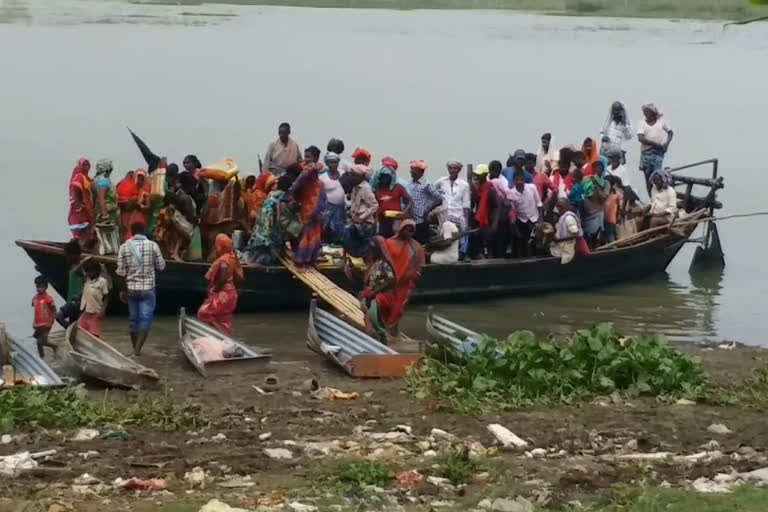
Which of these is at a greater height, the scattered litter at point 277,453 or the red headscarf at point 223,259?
the red headscarf at point 223,259

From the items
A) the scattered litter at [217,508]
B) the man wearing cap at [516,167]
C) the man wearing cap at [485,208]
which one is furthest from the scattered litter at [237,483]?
the man wearing cap at [516,167]

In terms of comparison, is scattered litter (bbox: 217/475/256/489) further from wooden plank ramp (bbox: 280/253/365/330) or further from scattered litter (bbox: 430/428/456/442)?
wooden plank ramp (bbox: 280/253/365/330)

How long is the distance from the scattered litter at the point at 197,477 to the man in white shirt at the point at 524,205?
915 cm

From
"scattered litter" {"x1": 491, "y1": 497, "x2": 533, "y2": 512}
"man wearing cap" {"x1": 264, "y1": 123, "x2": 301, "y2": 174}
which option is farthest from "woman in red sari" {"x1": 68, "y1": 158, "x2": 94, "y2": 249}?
"scattered litter" {"x1": 491, "y1": 497, "x2": 533, "y2": 512}

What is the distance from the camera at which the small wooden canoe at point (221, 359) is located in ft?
40.0

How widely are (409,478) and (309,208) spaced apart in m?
7.08

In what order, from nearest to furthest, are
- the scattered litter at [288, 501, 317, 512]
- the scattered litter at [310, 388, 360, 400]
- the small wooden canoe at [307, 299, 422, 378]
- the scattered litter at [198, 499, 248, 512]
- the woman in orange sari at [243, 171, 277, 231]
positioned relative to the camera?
the scattered litter at [198, 499, 248, 512] → the scattered litter at [288, 501, 317, 512] → the scattered litter at [310, 388, 360, 400] → the small wooden canoe at [307, 299, 422, 378] → the woman in orange sari at [243, 171, 277, 231]

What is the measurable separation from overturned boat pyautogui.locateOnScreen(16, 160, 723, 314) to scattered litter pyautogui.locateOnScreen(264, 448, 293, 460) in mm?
6010

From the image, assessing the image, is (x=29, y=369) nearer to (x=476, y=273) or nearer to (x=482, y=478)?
(x=482, y=478)

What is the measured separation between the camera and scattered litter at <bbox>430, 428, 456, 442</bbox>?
9.55 meters

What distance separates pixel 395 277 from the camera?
1307cm

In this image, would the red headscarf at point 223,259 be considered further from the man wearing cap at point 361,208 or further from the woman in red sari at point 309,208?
the man wearing cap at point 361,208

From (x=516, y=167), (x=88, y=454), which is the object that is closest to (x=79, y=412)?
(x=88, y=454)

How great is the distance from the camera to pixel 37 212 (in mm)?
→ 22219
